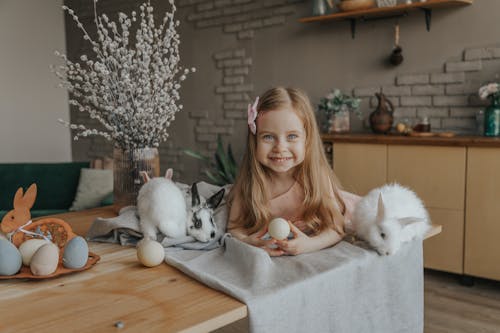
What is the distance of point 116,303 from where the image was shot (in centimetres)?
116

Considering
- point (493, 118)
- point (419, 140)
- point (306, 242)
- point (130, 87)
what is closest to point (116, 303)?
point (306, 242)

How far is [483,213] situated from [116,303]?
9.52 feet

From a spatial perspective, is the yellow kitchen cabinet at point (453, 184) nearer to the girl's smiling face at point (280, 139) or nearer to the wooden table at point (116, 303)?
the girl's smiling face at point (280, 139)

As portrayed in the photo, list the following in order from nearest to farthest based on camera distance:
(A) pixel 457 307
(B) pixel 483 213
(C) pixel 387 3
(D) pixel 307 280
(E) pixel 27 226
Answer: (D) pixel 307 280
(E) pixel 27 226
(A) pixel 457 307
(B) pixel 483 213
(C) pixel 387 3

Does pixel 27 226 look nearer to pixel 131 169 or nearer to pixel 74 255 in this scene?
pixel 74 255

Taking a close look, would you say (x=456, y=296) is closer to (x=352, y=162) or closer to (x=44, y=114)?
(x=352, y=162)

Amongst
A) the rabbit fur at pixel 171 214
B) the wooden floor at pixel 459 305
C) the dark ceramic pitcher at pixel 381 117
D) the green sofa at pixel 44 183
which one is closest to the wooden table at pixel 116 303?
the rabbit fur at pixel 171 214

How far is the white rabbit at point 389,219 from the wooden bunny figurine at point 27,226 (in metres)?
0.91

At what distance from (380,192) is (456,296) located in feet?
6.77

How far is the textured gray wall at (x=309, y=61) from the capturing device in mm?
3879

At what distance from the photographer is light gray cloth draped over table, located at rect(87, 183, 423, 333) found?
121 cm

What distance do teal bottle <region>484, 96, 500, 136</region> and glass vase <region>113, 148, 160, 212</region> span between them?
2.60 m

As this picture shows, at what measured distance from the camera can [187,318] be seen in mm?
1060

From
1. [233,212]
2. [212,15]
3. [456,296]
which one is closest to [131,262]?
[233,212]
